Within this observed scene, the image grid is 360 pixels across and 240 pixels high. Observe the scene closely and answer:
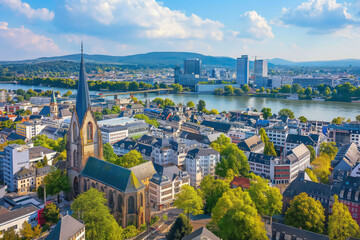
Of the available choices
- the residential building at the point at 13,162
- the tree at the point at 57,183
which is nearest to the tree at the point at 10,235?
the tree at the point at 57,183

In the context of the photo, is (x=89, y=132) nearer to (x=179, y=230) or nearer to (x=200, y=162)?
(x=179, y=230)

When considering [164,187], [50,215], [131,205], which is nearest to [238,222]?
[131,205]

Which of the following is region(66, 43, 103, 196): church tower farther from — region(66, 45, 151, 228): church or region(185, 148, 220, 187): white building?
region(185, 148, 220, 187): white building

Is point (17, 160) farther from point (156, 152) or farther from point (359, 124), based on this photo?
point (359, 124)

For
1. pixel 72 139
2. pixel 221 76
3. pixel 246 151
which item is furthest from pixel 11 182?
pixel 221 76

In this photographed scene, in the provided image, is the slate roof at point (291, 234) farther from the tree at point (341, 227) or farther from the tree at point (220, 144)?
the tree at point (220, 144)
